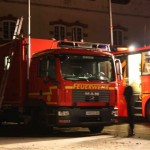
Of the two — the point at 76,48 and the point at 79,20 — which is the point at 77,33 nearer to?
the point at 79,20

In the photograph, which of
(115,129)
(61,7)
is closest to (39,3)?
(61,7)

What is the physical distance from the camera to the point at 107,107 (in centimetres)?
1507

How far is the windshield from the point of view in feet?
47.0

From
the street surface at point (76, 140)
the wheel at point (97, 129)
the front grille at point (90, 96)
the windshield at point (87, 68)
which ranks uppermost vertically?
the windshield at point (87, 68)

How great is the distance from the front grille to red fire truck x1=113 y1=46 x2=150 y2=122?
4.28 meters

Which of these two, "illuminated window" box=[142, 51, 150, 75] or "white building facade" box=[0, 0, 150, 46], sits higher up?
→ "white building facade" box=[0, 0, 150, 46]

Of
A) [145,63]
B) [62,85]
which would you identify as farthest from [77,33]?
[62,85]

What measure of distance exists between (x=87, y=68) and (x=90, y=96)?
92 centimetres

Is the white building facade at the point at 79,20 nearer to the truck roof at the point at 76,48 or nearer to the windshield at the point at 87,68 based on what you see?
the truck roof at the point at 76,48

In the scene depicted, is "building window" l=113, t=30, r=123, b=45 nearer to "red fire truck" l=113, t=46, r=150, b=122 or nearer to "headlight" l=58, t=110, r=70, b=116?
"red fire truck" l=113, t=46, r=150, b=122

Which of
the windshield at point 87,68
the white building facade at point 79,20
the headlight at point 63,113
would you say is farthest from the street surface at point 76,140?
the white building facade at point 79,20

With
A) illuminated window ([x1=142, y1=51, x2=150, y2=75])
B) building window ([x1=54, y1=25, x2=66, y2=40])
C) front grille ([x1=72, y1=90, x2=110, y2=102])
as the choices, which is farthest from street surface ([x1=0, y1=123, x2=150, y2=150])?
building window ([x1=54, y1=25, x2=66, y2=40])

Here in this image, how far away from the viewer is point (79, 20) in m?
36.5

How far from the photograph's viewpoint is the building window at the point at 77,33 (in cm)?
3653
